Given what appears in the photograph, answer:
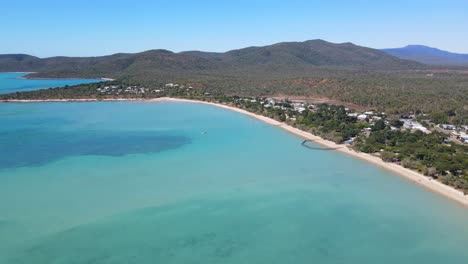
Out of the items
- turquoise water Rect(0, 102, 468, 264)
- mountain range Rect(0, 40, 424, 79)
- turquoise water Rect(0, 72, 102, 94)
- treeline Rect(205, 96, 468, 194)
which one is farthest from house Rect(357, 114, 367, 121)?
turquoise water Rect(0, 72, 102, 94)

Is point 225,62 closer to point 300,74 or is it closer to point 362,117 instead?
point 300,74

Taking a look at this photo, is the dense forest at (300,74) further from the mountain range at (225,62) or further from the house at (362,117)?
the house at (362,117)

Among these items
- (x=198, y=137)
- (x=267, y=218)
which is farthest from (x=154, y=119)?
(x=267, y=218)

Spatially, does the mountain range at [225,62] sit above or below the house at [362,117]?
above

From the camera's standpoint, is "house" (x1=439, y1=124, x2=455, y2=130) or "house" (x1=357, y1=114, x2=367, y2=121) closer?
"house" (x1=439, y1=124, x2=455, y2=130)

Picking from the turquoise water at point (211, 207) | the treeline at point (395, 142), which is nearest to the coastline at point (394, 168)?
the treeline at point (395, 142)

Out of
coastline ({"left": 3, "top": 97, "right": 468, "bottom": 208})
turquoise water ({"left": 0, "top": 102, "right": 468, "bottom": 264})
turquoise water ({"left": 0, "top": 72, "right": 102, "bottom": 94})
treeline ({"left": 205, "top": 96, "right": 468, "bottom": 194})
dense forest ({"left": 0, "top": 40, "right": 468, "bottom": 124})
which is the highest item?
dense forest ({"left": 0, "top": 40, "right": 468, "bottom": 124})

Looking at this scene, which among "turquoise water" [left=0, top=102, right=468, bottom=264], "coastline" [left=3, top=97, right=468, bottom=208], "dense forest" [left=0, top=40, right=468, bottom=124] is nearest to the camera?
"turquoise water" [left=0, top=102, right=468, bottom=264]

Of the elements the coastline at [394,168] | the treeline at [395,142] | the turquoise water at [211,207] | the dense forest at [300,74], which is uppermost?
the dense forest at [300,74]

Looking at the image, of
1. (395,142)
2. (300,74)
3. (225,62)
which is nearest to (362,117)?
(395,142)

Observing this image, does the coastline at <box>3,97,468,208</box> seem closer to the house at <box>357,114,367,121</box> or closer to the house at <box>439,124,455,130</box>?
the house at <box>357,114,367,121</box>
